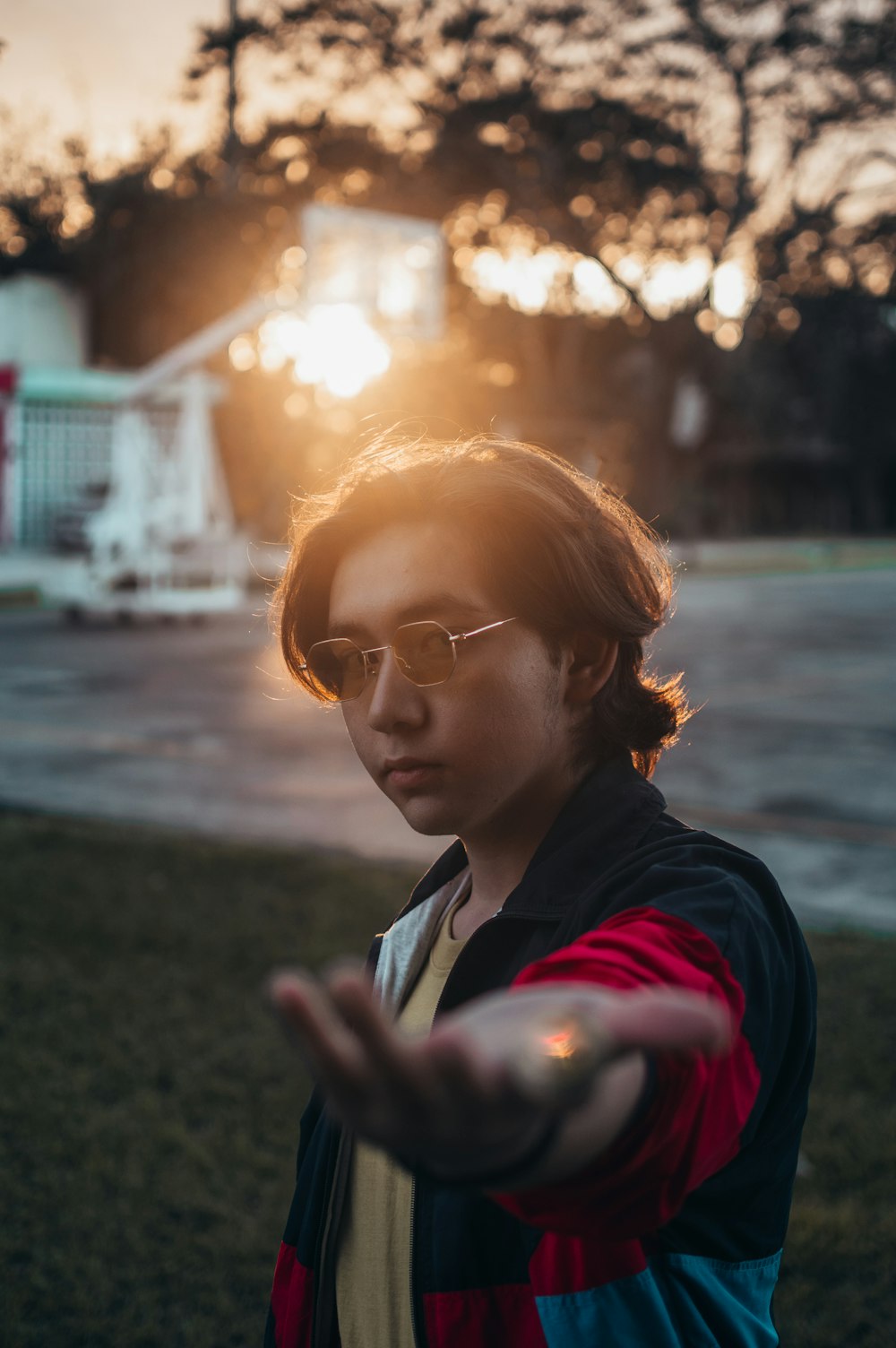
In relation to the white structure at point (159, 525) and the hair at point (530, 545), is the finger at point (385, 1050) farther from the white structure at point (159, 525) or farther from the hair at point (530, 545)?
the white structure at point (159, 525)

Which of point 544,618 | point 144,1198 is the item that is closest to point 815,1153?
point 144,1198

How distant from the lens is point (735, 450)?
154ft

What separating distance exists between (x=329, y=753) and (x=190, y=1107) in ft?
16.5

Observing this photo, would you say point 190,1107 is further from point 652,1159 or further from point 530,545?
point 652,1159

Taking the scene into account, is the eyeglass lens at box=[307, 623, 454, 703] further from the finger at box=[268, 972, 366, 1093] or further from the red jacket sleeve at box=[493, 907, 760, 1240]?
the finger at box=[268, 972, 366, 1093]

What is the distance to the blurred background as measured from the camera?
3.59 metres

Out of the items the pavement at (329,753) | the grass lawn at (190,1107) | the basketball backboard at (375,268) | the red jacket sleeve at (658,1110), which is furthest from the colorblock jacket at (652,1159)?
the basketball backboard at (375,268)

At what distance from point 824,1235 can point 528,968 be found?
8.36 feet

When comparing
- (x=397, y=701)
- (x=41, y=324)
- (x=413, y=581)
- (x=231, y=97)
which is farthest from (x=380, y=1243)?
(x=231, y=97)

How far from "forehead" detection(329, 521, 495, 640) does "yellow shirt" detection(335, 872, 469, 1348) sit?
0.36 m

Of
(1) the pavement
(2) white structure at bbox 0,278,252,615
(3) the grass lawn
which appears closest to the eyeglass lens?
(1) the pavement

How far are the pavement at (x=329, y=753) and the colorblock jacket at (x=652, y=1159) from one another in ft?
4.39

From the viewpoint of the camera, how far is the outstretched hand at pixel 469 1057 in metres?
0.72

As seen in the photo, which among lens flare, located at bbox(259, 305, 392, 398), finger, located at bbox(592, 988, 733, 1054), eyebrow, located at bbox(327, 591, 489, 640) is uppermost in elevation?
lens flare, located at bbox(259, 305, 392, 398)
